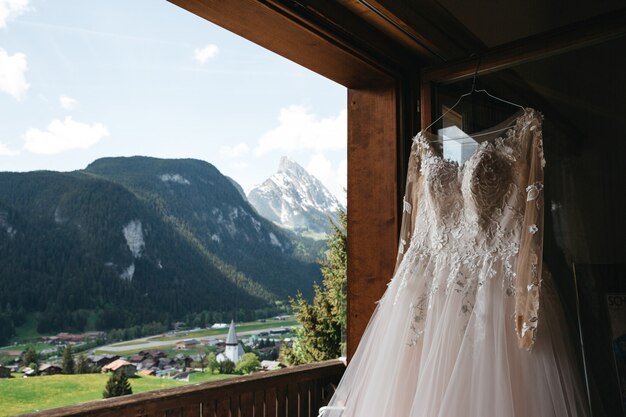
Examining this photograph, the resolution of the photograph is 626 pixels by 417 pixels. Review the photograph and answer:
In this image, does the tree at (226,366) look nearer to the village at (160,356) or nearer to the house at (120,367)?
the village at (160,356)

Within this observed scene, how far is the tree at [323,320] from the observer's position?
5.25 meters

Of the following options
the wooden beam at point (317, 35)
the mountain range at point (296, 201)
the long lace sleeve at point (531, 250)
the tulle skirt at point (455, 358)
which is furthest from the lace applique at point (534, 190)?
the mountain range at point (296, 201)

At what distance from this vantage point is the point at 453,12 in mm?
2309

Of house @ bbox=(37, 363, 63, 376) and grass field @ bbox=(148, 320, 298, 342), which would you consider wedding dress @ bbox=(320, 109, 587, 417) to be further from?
grass field @ bbox=(148, 320, 298, 342)

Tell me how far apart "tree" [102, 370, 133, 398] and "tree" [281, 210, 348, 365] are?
2.47 metres

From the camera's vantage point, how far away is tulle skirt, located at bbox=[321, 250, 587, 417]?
1.34 meters

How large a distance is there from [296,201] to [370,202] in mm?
3279

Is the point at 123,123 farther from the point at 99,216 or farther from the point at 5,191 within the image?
the point at 5,191

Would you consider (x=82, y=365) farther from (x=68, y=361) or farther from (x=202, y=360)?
(x=202, y=360)

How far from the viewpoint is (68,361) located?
2.67 metres

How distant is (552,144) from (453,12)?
95 centimetres

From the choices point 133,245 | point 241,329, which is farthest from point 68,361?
point 241,329

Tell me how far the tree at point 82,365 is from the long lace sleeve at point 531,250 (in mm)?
2465

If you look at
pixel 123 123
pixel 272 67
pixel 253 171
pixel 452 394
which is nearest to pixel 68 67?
pixel 123 123
